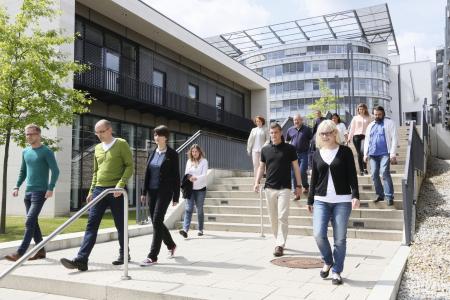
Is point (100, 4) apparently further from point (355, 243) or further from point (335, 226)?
A: point (335, 226)

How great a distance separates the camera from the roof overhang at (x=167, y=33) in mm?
17328

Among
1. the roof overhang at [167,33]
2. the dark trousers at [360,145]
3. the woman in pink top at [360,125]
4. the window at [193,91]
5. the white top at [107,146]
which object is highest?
the roof overhang at [167,33]

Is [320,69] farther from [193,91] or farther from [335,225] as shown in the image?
[335,225]

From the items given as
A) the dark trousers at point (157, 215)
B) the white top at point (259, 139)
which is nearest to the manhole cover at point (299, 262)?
the dark trousers at point (157, 215)

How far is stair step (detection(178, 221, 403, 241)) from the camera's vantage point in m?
8.10

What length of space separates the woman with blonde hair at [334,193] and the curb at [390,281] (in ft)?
1.54

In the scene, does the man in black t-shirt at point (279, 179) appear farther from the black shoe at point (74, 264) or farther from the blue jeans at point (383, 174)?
the black shoe at point (74, 264)

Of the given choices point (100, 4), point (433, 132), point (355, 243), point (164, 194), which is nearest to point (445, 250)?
point (355, 243)

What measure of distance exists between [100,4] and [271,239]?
40.9 ft

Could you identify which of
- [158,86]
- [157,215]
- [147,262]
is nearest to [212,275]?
[147,262]

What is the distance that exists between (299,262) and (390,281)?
1.47 metres

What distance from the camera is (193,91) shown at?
2461 centimetres

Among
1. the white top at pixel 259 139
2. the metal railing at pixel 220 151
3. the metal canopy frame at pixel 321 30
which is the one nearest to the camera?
the white top at pixel 259 139

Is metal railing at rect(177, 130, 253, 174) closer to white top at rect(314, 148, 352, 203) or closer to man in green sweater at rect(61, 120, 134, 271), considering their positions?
man in green sweater at rect(61, 120, 134, 271)
